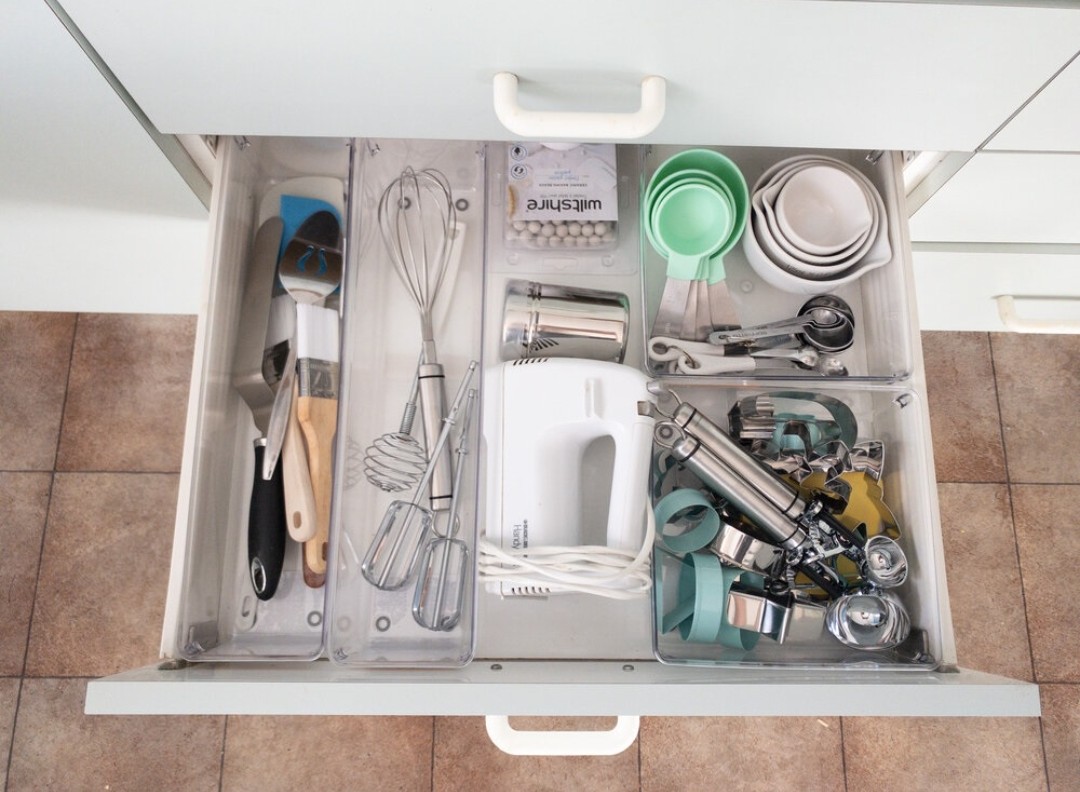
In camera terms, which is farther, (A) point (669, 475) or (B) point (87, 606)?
(B) point (87, 606)

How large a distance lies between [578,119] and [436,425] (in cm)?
26

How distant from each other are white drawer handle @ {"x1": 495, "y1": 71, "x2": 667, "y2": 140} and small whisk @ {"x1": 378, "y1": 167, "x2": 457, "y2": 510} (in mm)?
200

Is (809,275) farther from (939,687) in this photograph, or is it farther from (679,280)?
(939,687)

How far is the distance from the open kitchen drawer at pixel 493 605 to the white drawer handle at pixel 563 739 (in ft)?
0.51

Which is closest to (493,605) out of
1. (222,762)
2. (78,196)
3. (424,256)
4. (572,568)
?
(572,568)

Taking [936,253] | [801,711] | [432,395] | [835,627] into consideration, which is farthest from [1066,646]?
[432,395]

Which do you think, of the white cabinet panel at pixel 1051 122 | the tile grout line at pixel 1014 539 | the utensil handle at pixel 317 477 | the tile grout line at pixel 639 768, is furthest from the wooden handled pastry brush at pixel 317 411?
the tile grout line at pixel 1014 539

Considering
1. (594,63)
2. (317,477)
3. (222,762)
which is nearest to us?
(594,63)

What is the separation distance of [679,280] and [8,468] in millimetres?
1041

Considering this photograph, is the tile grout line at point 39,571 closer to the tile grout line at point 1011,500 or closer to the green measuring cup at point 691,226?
the green measuring cup at point 691,226

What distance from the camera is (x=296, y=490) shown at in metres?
0.59

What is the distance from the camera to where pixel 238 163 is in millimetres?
646

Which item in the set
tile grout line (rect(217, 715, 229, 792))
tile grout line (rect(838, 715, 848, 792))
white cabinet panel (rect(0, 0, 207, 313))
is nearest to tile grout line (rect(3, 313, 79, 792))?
white cabinet panel (rect(0, 0, 207, 313))

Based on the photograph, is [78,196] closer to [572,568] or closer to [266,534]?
[266,534]
